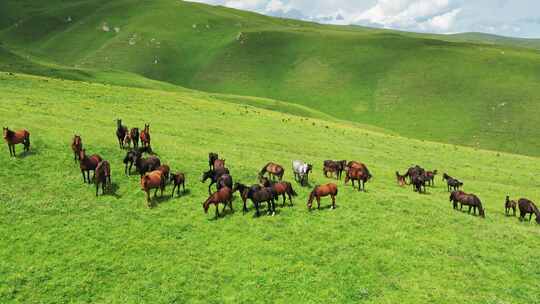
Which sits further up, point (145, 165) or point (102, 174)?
point (145, 165)

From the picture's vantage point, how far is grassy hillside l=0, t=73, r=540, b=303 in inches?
627

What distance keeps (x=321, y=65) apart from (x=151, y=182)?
115 metres

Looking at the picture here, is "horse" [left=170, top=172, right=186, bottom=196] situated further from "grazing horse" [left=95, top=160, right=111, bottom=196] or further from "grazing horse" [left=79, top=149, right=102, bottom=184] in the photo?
"grazing horse" [left=79, top=149, right=102, bottom=184]

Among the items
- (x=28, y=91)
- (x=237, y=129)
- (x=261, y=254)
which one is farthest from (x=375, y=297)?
(x=28, y=91)

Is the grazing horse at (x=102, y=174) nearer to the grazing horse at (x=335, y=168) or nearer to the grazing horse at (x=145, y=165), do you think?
the grazing horse at (x=145, y=165)

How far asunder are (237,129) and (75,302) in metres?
31.7

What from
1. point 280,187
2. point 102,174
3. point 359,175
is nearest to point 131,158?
point 102,174

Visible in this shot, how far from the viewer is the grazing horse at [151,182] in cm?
2109

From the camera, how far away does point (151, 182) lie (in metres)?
21.4

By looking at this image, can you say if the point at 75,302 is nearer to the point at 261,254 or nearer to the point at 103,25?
the point at 261,254

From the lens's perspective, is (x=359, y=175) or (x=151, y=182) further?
(x=359, y=175)

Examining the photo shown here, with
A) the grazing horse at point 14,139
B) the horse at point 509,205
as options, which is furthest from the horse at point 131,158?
the horse at point 509,205

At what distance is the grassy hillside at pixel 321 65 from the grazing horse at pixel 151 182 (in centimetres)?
5894

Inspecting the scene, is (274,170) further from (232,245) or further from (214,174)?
(232,245)
